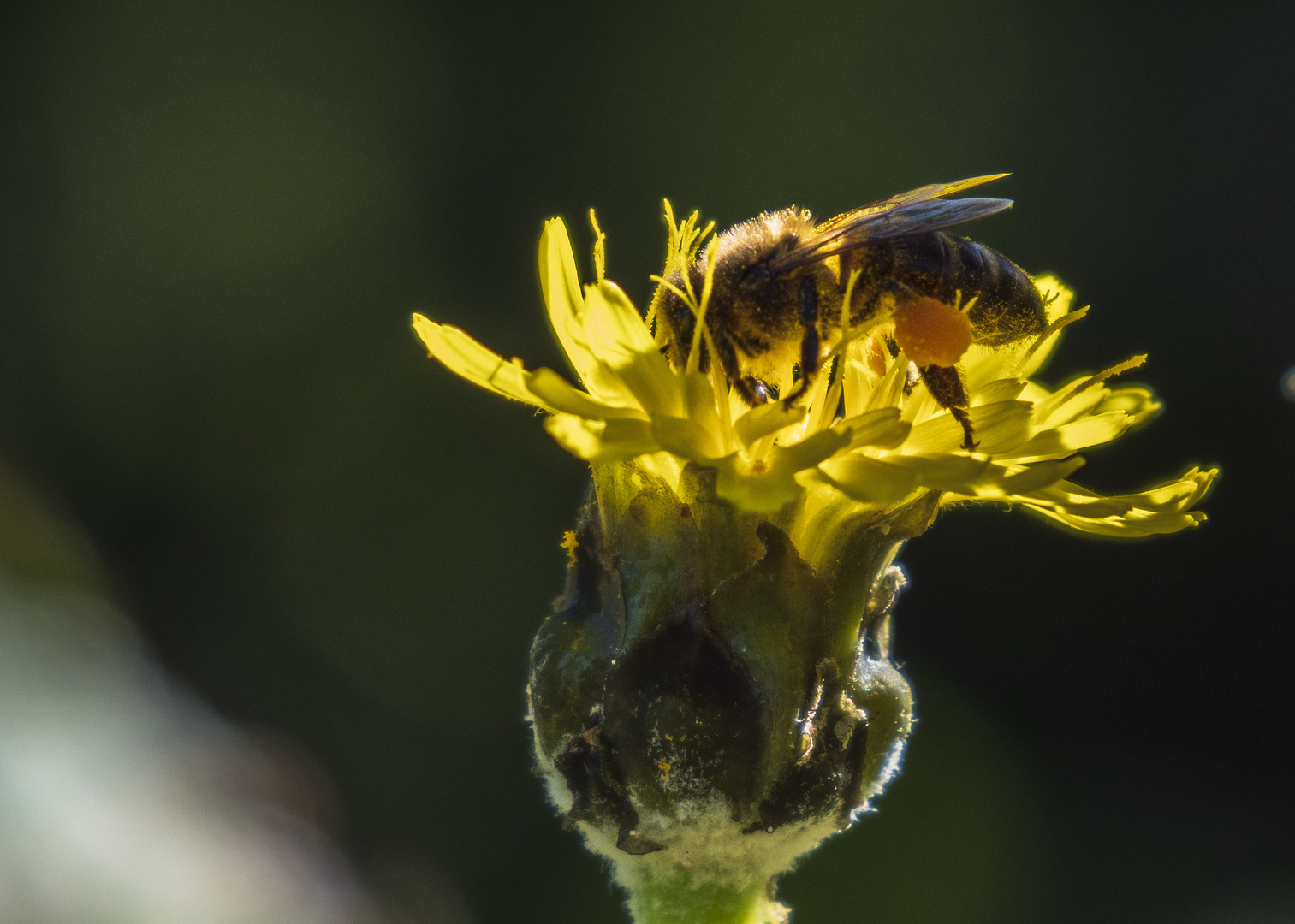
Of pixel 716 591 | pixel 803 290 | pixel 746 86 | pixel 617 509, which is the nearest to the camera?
pixel 716 591

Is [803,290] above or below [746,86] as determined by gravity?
below

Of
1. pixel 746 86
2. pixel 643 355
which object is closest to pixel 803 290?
pixel 643 355

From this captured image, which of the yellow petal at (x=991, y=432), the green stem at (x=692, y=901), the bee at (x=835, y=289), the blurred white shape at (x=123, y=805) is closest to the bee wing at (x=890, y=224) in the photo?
the bee at (x=835, y=289)

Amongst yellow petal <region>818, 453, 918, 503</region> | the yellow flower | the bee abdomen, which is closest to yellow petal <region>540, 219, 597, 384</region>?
the yellow flower

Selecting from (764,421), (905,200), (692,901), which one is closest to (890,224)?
(905,200)

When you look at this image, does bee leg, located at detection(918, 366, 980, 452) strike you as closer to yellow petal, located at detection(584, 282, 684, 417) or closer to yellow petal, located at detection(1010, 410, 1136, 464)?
yellow petal, located at detection(1010, 410, 1136, 464)

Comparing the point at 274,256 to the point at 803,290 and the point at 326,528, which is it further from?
the point at 803,290

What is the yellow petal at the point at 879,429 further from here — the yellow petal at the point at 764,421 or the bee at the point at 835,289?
the bee at the point at 835,289
